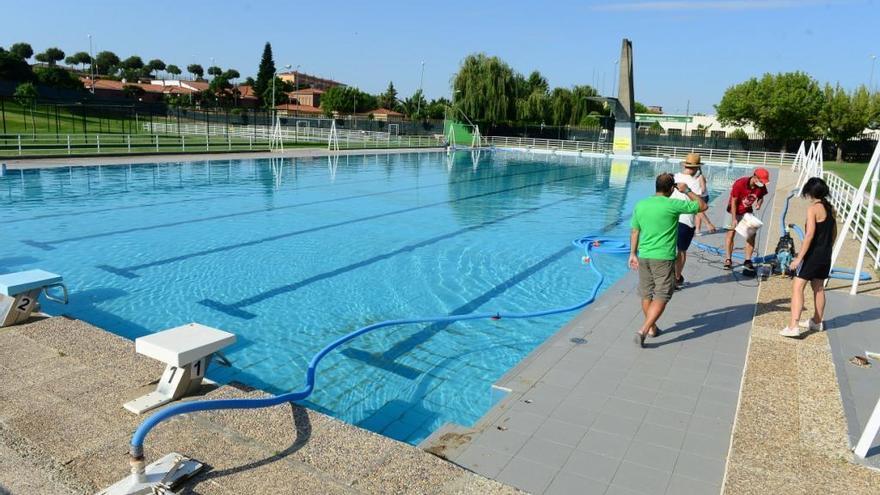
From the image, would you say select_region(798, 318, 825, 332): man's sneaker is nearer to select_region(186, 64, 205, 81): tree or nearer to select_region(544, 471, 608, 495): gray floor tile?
select_region(544, 471, 608, 495): gray floor tile

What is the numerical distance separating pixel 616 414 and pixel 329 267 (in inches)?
238

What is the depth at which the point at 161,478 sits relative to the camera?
286 cm

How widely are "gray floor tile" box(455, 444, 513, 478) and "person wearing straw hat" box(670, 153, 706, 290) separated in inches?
157

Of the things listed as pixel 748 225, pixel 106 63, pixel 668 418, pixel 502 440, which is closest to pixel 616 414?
pixel 668 418

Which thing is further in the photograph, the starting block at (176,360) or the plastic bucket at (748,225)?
the plastic bucket at (748,225)

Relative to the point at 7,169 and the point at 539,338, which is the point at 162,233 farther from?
the point at 7,169

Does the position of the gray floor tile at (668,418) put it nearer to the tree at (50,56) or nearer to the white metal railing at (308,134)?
the white metal railing at (308,134)

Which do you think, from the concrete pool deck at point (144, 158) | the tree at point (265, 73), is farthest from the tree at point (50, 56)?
the concrete pool deck at point (144, 158)

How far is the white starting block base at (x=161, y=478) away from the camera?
9.12 ft

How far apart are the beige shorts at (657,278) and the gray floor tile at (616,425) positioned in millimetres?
1500

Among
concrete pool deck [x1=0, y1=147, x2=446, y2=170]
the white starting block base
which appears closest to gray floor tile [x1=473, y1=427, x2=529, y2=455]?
the white starting block base

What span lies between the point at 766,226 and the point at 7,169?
68.6ft

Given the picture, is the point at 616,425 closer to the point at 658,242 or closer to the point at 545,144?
the point at 658,242

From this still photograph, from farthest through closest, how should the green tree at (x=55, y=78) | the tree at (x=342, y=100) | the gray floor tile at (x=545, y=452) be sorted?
1. the tree at (x=342, y=100)
2. the green tree at (x=55, y=78)
3. the gray floor tile at (x=545, y=452)
